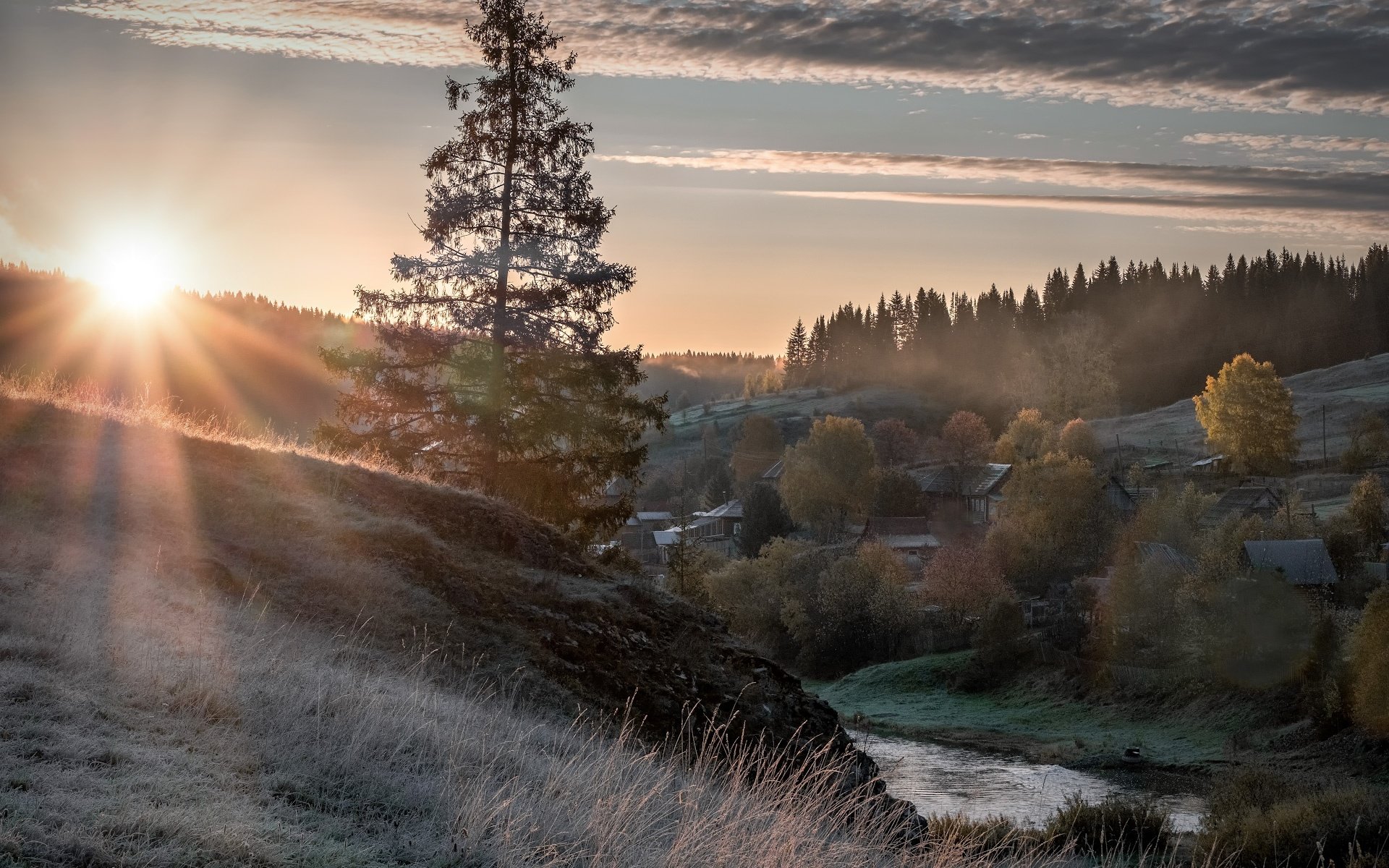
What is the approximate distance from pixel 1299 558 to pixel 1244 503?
24.2 metres

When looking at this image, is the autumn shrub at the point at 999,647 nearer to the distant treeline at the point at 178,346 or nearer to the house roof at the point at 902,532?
the house roof at the point at 902,532

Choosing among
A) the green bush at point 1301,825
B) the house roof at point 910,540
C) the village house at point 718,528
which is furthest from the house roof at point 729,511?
the green bush at point 1301,825

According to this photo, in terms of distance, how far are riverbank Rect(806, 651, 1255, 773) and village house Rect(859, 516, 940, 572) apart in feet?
64.1

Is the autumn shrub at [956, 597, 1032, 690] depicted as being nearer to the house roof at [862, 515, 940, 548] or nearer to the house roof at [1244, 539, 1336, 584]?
the house roof at [1244, 539, 1336, 584]

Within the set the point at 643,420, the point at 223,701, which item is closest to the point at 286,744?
the point at 223,701

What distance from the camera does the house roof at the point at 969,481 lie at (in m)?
101

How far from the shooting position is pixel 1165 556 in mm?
63531

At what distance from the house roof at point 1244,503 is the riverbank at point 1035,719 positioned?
2650 cm

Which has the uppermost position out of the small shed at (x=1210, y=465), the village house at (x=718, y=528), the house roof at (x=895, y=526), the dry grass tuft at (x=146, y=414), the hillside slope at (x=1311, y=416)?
the dry grass tuft at (x=146, y=414)

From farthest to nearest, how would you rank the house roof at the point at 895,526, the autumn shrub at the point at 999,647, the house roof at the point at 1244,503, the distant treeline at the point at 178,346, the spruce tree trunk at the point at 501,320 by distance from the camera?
1. the distant treeline at the point at 178,346
2. the house roof at the point at 895,526
3. the house roof at the point at 1244,503
4. the autumn shrub at the point at 999,647
5. the spruce tree trunk at the point at 501,320

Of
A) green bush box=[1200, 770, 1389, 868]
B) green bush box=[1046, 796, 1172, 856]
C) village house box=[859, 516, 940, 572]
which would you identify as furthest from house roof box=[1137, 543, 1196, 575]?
green bush box=[1046, 796, 1172, 856]

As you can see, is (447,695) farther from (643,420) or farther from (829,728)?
(643,420)

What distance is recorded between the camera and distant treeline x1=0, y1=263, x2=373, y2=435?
367 feet

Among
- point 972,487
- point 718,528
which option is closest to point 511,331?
point 972,487
